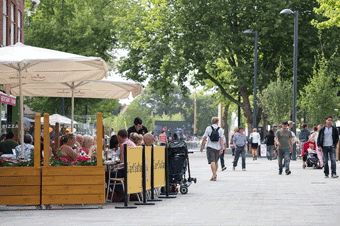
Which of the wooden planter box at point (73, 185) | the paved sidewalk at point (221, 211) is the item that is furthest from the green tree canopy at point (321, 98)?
the wooden planter box at point (73, 185)

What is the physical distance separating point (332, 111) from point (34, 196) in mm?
24996

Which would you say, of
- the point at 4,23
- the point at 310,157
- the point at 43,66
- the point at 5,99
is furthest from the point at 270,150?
the point at 43,66

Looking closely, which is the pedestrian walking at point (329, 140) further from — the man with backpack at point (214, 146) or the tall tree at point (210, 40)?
the tall tree at point (210, 40)

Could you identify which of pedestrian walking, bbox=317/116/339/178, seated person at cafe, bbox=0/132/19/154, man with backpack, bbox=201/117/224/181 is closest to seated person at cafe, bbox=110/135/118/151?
seated person at cafe, bbox=0/132/19/154

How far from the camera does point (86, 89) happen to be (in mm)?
17203

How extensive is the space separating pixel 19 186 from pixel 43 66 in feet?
9.79

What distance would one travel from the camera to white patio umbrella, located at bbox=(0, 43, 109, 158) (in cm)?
1161

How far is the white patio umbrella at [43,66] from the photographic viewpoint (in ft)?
38.1

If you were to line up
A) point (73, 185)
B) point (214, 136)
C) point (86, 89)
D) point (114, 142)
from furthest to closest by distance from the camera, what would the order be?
1. point (214, 136)
2. point (86, 89)
3. point (114, 142)
4. point (73, 185)

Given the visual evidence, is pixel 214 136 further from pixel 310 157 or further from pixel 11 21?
pixel 11 21

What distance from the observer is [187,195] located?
1381 centimetres

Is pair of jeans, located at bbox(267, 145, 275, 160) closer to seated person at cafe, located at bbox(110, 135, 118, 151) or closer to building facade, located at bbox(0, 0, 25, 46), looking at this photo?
building facade, located at bbox(0, 0, 25, 46)

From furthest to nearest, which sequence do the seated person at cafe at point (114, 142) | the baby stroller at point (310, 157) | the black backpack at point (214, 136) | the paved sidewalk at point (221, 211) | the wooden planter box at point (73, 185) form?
the baby stroller at point (310, 157)
the black backpack at point (214, 136)
the seated person at cafe at point (114, 142)
the wooden planter box at point (73, 185)
the paved sidewalk at point (221, 211)

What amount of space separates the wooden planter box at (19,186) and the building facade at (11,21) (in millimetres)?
19702
